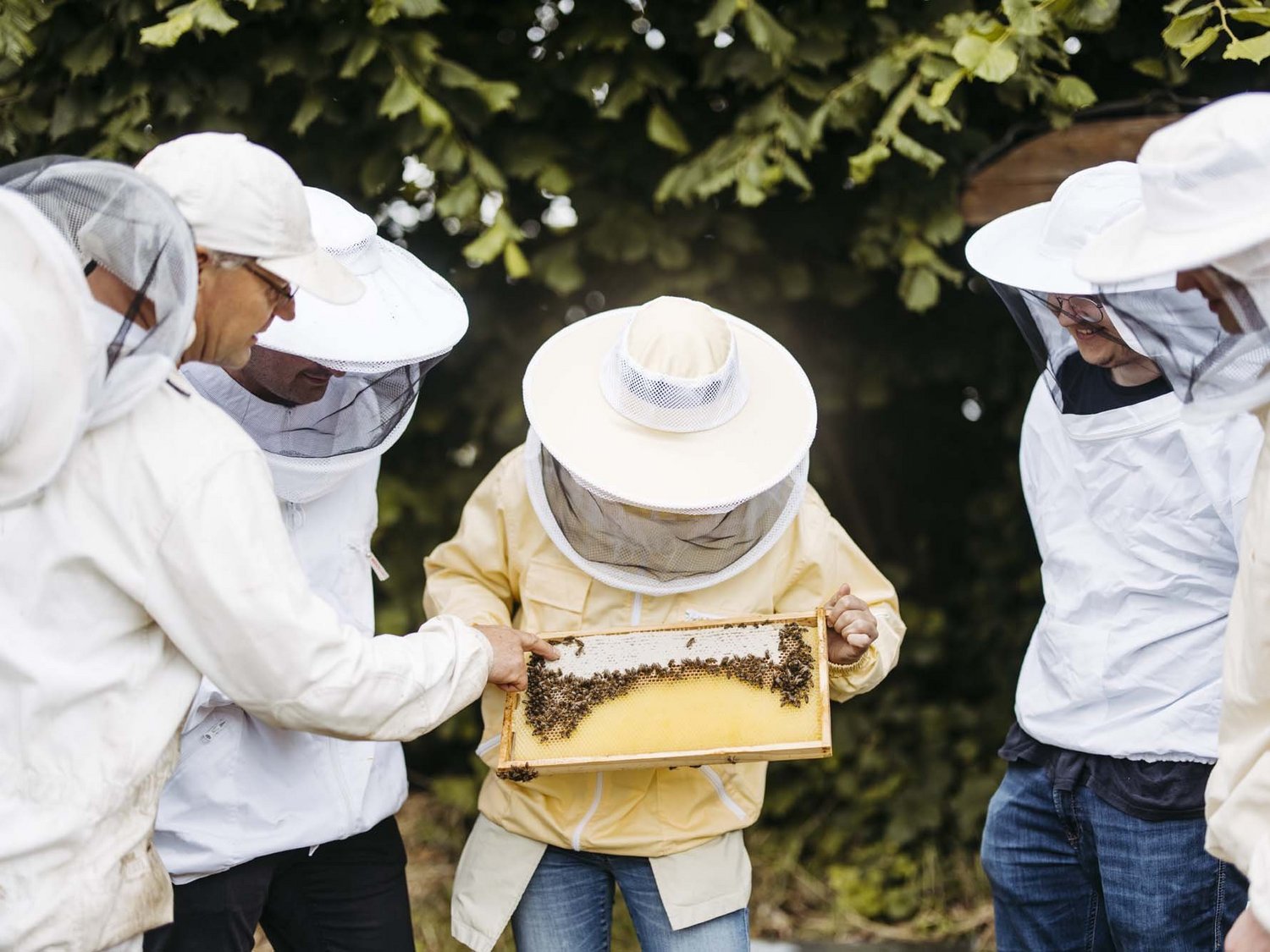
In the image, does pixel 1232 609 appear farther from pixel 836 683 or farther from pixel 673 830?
pixel 673 830

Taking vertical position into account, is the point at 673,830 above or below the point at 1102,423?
below

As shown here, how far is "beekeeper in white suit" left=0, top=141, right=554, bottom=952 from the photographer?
180 cm

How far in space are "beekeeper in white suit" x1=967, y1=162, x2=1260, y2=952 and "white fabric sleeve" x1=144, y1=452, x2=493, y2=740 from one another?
1372 mm

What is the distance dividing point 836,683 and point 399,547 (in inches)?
84.7

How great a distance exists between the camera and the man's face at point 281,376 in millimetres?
2410

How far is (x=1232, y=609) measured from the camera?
6.32 ft

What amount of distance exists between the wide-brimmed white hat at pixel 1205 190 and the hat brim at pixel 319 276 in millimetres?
1208

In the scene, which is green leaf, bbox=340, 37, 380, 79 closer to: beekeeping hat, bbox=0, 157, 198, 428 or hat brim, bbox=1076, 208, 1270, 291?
beekeeping hat, bbox=0, 157, 198, 428

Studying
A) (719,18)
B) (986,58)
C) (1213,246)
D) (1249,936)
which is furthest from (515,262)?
(1249,936)

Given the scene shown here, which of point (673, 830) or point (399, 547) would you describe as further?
point (399, 547)

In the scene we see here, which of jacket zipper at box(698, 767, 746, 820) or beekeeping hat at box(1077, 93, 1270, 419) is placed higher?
beekeeping hat at box(1077, 93, 1270, 419)

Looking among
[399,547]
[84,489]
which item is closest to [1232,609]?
[84,489]

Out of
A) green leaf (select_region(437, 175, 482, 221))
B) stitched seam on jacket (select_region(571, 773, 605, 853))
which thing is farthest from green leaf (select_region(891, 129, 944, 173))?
stitched seam on jacket (select_region(571, 773, 605, 853))

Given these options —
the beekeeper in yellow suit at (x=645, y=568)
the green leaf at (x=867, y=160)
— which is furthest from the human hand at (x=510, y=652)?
the green leaf at (x=867, y=160)
